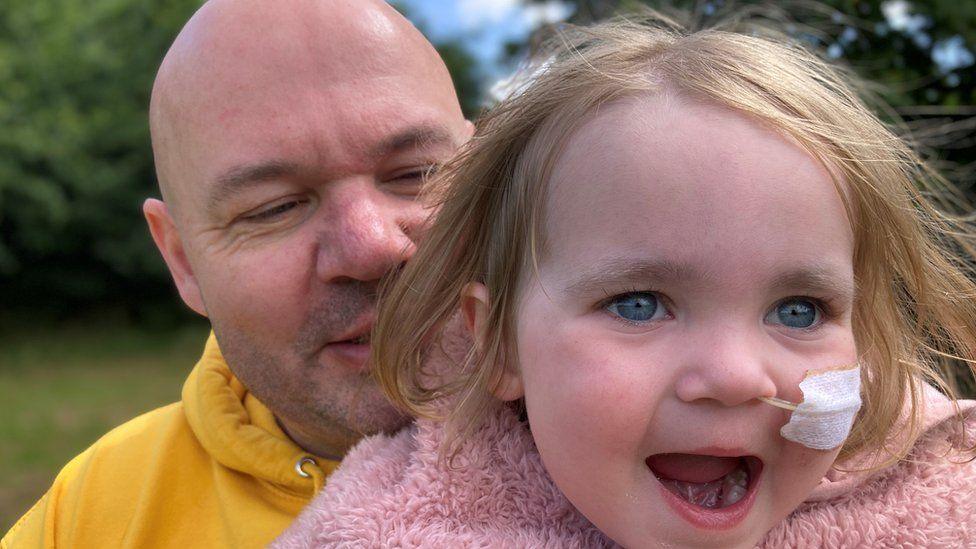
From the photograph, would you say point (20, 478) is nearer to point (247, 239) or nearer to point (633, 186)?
point (247, 239)

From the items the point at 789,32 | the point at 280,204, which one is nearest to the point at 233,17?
the point at 280,204

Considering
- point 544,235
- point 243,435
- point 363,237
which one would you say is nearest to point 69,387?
point 243,435

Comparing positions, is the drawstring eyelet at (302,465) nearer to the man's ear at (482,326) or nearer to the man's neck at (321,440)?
the man's neck at (321,440)

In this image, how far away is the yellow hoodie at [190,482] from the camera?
2.16 metres

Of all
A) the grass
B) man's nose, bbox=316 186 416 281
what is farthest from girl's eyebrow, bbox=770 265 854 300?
the grass

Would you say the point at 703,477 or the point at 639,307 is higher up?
the point at 639,307

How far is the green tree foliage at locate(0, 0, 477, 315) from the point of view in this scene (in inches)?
504

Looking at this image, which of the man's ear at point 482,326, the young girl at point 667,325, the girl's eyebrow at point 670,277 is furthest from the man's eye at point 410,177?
the girl's eyebrow at point 670,277

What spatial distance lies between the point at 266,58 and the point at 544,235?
2.97ft

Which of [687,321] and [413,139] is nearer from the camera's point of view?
[687,321]

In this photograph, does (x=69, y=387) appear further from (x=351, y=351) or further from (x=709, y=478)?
(x=709, y=478)

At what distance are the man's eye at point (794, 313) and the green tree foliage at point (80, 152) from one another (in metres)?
11.2

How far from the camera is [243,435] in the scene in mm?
2219

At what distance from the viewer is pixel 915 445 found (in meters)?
1.72
